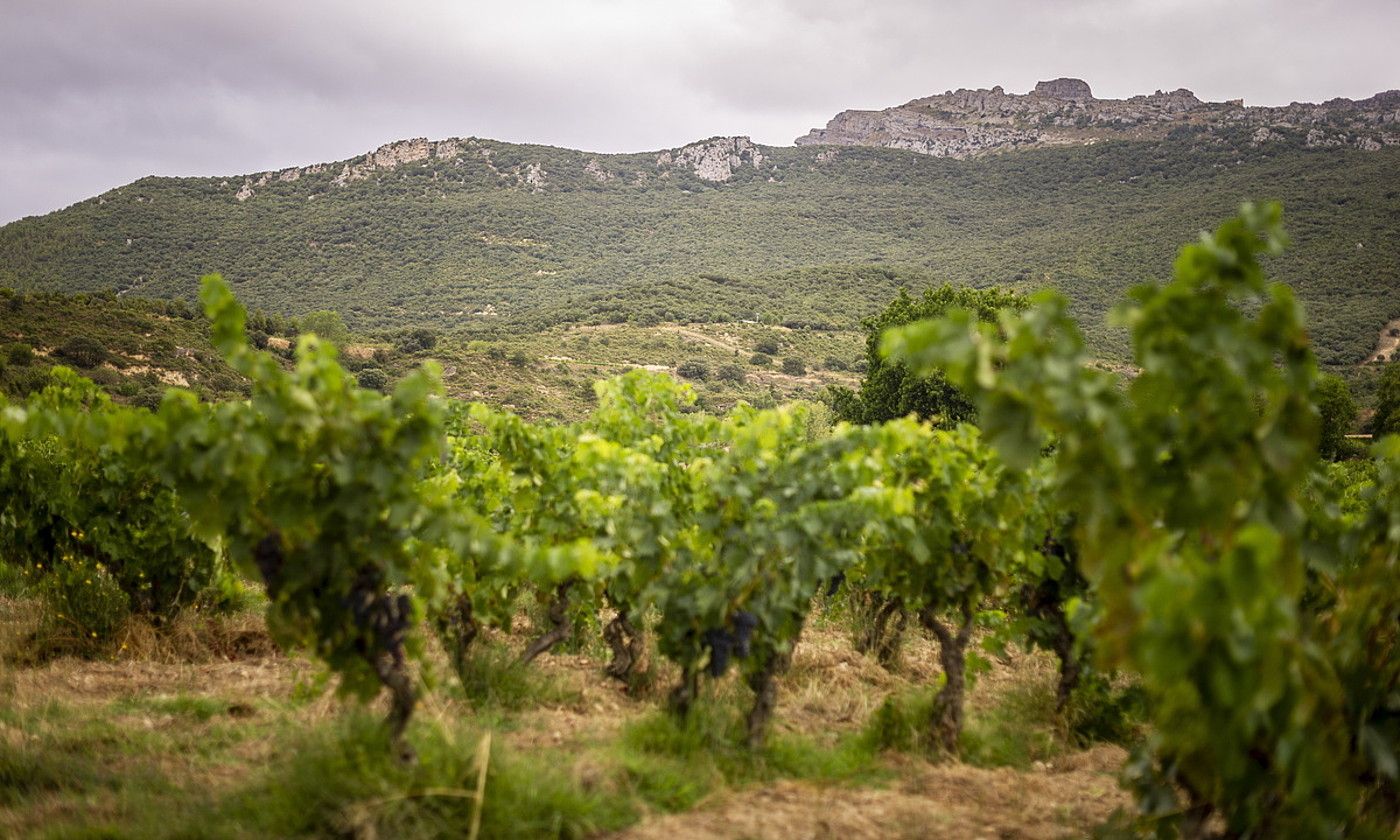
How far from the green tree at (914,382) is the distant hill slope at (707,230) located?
36834 millimetres

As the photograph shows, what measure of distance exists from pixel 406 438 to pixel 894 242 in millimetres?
110761

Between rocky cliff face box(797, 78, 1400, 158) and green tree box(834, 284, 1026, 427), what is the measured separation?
126430mm

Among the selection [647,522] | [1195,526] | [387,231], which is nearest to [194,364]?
[647,522]

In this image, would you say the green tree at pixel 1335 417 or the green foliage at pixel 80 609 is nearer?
the green foliage at pixel 80 609

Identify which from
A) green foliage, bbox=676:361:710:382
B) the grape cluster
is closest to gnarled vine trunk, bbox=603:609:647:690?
the grape cluster

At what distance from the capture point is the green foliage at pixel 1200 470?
229 cm

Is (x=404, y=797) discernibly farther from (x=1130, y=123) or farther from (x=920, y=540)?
(x=1130, y=123)

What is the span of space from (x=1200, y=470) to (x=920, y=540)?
7.68 feet

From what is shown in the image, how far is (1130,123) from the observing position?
6629 inches

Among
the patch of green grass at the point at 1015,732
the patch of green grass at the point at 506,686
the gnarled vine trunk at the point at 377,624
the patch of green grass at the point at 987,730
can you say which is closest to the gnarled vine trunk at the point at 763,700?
the patch of green grass at the point at 987,730

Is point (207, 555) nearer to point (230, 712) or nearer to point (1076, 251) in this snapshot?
point (230, 712)

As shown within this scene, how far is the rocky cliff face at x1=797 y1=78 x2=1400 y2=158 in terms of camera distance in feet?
416

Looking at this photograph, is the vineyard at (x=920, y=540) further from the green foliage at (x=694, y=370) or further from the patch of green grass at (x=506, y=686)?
the green foliage at (x=694, y=370)

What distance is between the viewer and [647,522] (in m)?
4.60
